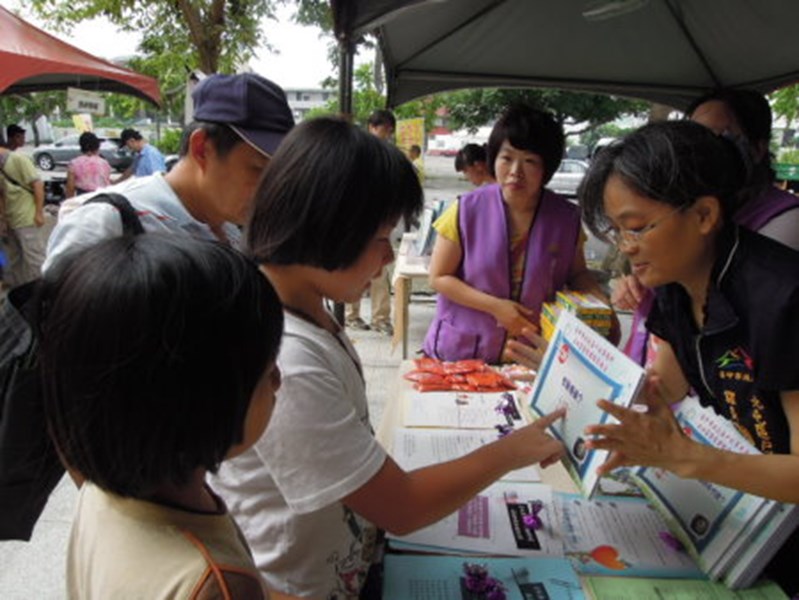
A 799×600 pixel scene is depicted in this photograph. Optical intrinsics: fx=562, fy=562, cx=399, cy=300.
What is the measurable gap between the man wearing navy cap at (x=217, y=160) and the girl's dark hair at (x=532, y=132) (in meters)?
0.93

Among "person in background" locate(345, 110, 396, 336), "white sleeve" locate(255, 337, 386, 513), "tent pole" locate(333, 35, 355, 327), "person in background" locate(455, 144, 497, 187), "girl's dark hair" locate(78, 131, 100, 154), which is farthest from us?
"girl's dark hair" locate(78, 131, 100, 154)

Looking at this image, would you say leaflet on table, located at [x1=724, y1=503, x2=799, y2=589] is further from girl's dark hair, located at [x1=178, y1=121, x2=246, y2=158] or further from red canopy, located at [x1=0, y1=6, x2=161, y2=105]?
red canopy, located at [x1=0, y1=6, x2=161, y2=105]

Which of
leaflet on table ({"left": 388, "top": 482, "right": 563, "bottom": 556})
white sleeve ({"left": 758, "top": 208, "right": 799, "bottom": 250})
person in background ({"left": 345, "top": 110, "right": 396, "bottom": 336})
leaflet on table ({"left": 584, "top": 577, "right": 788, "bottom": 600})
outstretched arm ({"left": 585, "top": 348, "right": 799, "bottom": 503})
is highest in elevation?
white sleeve ({"left": 758, "top": 208, "right": 799, "bottom": 250})

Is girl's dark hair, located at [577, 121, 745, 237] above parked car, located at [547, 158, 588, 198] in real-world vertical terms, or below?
above

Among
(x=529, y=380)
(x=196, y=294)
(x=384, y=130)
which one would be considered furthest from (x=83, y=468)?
(x=384, y=130)

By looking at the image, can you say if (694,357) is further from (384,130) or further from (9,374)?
(384,130)

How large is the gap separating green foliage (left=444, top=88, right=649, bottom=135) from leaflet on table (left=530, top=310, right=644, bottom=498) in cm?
833

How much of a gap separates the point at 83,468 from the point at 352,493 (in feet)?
1.25

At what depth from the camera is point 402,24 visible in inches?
114

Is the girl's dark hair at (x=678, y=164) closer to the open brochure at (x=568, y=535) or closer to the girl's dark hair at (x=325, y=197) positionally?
the girl's dark hair at (x=325, y=197)

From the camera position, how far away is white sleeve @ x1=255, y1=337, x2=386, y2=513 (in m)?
0.84

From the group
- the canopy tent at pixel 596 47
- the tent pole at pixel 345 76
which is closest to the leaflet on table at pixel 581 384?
the tent pole at pixel 345 76

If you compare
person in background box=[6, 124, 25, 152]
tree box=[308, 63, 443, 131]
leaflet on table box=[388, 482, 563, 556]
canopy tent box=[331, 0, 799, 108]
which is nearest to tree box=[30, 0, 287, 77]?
person in background box=[6, 124, 25, 152]

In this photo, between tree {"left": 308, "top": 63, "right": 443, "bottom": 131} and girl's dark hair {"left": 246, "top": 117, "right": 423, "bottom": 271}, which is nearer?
girl's dark hair {"left": 246, "top": 117, "right": 423, "bottom": 271}
